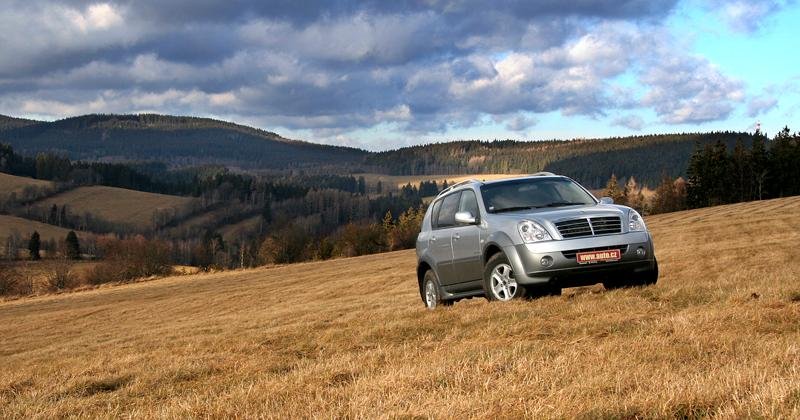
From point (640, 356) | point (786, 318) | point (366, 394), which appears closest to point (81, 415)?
point (366, 394)

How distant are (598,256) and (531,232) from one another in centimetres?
100

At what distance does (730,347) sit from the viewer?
634cm

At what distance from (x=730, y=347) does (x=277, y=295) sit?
3379cm

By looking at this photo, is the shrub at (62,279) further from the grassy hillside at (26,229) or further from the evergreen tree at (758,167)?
the evergreen tree at (758,167)

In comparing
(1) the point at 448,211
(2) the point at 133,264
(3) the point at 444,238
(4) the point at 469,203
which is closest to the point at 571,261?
(4) the point at 469,203

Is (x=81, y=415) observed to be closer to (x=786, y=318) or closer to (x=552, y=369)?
(x=552, y=369)

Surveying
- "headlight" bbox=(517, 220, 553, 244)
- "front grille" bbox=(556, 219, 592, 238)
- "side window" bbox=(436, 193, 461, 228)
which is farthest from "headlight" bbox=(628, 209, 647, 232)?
"side window" bbox=(436, 193, 461, 228)

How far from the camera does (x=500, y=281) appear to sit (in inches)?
467

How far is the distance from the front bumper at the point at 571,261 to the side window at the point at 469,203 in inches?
51.4

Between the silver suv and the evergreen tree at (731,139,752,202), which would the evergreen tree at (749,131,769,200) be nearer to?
the evergreen tree at (731,139,752,202)

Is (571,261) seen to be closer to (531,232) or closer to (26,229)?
(531,232)

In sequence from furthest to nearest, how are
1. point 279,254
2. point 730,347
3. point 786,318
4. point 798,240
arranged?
1. point 279,254
2. point 798,240
3. point 786,318
4. point 730,347

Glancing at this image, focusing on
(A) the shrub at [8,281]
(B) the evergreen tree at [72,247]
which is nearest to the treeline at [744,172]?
(A) the shrub at [8,281]

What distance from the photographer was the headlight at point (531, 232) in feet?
37.1
